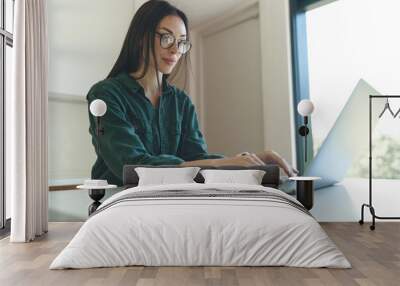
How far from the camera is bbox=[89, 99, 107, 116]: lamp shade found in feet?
20.2

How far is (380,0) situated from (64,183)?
4519 millimetres

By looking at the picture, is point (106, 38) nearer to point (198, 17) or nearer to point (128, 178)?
point (198, 17)

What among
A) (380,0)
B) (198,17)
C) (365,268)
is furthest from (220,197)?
(380,0)

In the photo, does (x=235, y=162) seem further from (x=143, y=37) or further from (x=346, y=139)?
(x=143, y=37)

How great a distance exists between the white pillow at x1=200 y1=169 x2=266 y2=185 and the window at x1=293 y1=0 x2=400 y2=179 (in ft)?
3.16

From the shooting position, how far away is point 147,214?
4023 mm

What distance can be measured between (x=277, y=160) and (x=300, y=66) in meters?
1.19

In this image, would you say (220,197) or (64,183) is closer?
(220,197)

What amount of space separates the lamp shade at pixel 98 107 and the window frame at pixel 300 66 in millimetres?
2320

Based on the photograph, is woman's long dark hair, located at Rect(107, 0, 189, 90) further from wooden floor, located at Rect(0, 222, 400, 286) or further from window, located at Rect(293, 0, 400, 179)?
wooden floor, located at Rect(0, 222, 400, 286)

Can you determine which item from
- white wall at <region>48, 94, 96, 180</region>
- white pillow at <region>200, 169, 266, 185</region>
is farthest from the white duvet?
white wall at <region>48, 94, 96, 180</region>

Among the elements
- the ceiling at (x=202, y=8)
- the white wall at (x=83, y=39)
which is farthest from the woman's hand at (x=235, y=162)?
the ceiling at (x=202, y=8)

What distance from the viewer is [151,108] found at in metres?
6.46

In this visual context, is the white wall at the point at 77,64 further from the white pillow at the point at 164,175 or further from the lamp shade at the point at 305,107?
the lamp shade at the point at 305,107
